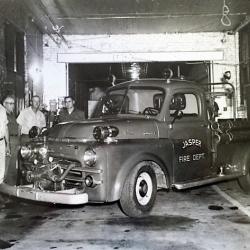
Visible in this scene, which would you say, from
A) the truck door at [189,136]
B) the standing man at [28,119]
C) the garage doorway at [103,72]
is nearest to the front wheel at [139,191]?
the truck door at [189,136]

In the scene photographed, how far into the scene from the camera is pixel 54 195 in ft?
16.9

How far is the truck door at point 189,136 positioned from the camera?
6.43 m

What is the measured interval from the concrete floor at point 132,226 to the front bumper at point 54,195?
0.46 meters

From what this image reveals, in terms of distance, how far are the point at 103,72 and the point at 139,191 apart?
1417cm

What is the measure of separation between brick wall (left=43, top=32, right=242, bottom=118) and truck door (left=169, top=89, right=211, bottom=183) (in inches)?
301

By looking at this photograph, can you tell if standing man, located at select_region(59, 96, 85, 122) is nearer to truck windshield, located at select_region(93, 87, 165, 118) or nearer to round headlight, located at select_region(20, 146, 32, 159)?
truck windshield, located at select_region(93, 87, 165, 118)

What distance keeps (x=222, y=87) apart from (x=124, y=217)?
908cm

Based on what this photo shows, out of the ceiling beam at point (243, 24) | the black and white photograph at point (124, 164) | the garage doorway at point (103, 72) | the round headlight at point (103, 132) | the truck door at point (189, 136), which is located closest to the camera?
the black and white photograph at point (124, 164)

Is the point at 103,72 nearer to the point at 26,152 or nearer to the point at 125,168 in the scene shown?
the point at 26,152

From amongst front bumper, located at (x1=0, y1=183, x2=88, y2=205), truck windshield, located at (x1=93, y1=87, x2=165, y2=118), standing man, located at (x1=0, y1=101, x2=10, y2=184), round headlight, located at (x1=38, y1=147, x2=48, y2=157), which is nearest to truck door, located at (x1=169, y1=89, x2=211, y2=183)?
truck windshield, located at (x1=93, y1=87, x2=165, y2=118)

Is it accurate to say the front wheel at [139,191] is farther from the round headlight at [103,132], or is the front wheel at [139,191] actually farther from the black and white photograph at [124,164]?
the round headlight at [103,132]

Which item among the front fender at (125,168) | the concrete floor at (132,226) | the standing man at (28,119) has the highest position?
the standing man at (28,119)

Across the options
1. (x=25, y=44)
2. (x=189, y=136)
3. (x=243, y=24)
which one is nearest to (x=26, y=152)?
(x=189, y=136)

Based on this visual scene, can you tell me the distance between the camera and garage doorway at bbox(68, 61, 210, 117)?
15812mm
